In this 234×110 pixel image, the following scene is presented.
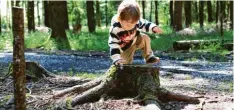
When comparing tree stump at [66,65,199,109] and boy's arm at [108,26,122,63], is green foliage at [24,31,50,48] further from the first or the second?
boy's arm at [108,26,122,63]

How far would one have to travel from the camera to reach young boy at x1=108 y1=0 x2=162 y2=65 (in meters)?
5.26

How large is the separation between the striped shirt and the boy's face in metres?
0.05

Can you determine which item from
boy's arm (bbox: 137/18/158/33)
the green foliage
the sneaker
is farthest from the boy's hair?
the green foliage

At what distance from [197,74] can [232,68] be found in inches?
83.6

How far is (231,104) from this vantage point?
6012 mm

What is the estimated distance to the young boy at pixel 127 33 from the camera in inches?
207

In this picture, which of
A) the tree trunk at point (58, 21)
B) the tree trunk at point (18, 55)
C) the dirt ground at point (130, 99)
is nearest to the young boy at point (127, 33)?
the dirt ground at point (130, 99)

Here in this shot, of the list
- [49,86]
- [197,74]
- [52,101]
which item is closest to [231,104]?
[52,101]

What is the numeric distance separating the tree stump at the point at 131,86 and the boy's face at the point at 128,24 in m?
0.55

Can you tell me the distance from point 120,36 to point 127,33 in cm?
10

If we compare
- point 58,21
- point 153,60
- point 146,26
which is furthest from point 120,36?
point 58,21

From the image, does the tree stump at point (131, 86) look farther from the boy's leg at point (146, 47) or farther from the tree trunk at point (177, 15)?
the tree trunk at point (177, 15)

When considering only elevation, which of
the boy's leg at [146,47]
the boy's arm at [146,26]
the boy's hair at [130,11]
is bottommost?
the boy's leg at [146,47]

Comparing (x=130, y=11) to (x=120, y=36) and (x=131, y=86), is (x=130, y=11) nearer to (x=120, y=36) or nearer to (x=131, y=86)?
(x=120, y=36)
